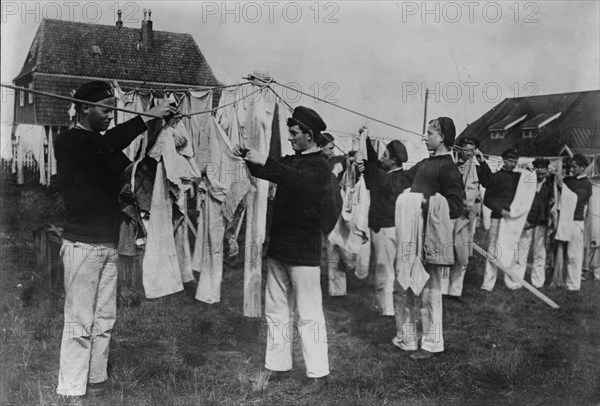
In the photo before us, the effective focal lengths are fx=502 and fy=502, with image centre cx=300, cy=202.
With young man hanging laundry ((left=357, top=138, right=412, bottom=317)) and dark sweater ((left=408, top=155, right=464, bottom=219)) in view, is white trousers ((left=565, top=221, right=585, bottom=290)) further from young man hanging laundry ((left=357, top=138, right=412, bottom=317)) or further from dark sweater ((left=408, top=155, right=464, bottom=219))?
dark sweater ((left=408, top=155, right=464, bottom=219))

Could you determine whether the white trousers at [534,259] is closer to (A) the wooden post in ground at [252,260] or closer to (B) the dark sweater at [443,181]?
(B) the dark sweater at [443,181]

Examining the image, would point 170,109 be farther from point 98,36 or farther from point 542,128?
point 542,128

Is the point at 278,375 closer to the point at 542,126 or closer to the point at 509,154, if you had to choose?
the point at 509,154

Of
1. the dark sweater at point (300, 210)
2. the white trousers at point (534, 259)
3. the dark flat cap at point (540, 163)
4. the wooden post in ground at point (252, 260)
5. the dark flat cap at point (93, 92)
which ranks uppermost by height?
the dark flat cap at point (93, 92)

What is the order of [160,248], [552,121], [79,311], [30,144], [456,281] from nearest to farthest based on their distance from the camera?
[79,311] < [160,248] < [456,281] < [30,144] < [552,121]

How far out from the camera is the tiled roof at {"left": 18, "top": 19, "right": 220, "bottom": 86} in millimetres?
14578

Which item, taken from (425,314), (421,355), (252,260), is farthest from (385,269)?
(252,260)

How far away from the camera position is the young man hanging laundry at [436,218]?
450cm

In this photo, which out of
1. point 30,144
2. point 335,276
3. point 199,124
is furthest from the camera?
point 30,144

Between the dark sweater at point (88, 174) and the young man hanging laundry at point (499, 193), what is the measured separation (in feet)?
17.7

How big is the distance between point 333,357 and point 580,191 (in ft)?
16.9

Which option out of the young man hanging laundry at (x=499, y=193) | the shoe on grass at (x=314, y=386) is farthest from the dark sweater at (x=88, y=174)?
the young man hanging laundry at (x=499, y=193)

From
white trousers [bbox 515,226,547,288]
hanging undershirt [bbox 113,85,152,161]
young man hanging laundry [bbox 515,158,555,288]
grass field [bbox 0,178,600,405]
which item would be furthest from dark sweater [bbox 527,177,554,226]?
hanging undershirt [bbox 113,85,152,161]

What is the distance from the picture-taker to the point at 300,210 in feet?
12.5
